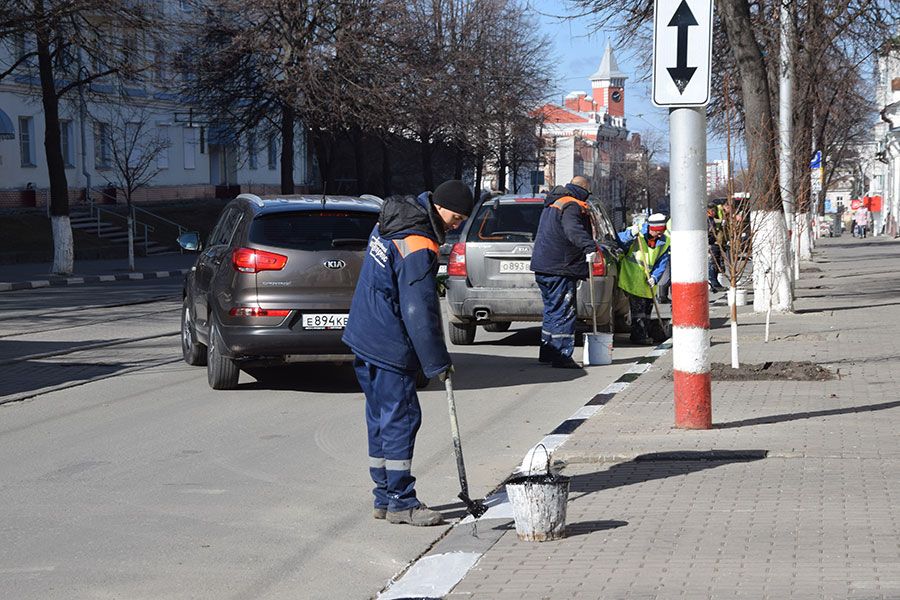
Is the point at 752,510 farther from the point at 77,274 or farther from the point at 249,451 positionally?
the point at 77,274

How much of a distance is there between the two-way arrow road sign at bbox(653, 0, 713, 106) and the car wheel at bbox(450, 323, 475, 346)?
7589mm

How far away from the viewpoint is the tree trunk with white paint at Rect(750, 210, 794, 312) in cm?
1884

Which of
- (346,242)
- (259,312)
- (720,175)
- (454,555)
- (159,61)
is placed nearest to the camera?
(454,555)

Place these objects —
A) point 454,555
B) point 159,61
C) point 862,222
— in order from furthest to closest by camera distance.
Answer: point 862,222
point 159,61
point 454,555

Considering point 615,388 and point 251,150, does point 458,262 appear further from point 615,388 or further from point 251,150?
point 251,150

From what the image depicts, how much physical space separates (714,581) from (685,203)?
3966 millimetres

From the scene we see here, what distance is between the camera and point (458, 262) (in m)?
15.7

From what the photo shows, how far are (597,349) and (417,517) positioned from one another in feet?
24.0

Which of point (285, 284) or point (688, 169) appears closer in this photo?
point (688, 169)

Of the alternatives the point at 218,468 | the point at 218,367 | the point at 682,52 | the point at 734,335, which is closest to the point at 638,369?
the point at 734,335

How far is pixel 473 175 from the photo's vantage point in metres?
77.9

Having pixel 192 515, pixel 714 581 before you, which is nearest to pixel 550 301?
pixel 192 515

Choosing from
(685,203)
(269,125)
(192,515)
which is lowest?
(192,515)

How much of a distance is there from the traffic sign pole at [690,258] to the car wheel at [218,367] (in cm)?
452
